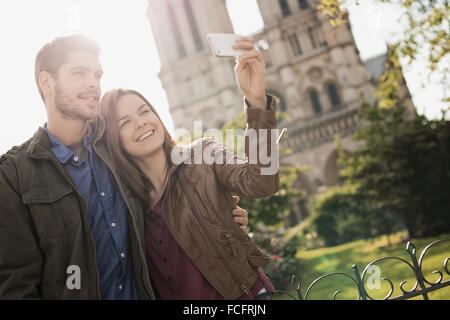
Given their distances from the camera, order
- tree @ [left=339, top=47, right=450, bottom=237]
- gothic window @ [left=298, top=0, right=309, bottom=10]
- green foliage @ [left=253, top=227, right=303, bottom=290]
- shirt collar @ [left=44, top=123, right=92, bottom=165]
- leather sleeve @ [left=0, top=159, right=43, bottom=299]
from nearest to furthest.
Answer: leather sleeve @ [left=0, top=159, right=43, bottom=299], shirt collar @ [left=44, top=123, right=92, bottom=165], green foliage @ [left=253, top=227, right=303, bottom=290], tree @ [left=339, top=47, right=450, bottom=237], gothic window @ [left=298, top=0, right=309, bottom=10]

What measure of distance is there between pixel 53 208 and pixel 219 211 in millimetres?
790

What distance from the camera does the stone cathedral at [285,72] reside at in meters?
26.5

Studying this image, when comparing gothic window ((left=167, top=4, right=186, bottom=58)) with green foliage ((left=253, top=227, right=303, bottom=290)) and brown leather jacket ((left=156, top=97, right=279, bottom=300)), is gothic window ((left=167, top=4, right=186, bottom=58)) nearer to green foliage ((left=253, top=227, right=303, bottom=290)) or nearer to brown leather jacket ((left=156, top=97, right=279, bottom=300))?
green foliage ((left=253, top=227, right=303, bottom=290))

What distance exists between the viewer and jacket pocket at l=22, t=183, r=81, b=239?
1759mm

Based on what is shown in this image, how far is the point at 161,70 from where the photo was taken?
29.4 m

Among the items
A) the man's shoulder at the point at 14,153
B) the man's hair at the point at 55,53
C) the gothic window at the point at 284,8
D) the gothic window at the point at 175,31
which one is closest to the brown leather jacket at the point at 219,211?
the man's shoulder at the point at 14,153

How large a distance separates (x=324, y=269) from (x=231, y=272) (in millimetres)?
9886

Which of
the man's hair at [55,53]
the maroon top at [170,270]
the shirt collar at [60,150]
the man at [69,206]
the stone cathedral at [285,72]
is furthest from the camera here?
the stone cathedral at [285,72]

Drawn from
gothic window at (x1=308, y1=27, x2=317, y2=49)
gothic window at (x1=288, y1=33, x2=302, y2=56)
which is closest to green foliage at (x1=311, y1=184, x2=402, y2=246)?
gothic window at (x1=288, y1=33, x2=302, y2=56)

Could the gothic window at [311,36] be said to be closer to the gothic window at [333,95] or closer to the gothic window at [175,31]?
the gothic window at [333,95]

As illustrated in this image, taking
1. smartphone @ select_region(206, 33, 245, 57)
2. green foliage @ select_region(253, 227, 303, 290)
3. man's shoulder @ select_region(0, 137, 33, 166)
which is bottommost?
green foliage @ select_region(253, 227, 303, 290)

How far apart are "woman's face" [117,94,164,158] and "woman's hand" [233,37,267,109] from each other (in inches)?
22.2

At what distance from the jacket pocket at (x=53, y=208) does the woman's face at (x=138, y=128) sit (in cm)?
39
